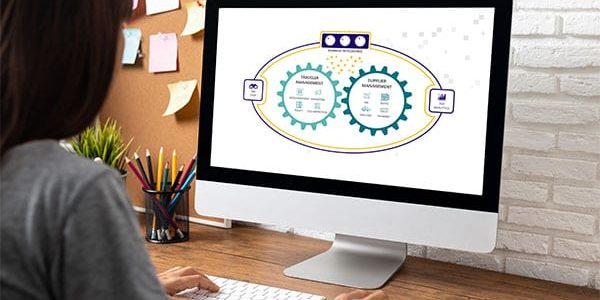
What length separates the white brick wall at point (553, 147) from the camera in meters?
1.31

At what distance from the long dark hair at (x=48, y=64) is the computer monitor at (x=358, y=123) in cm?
68

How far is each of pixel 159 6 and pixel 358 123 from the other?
2.24 ft

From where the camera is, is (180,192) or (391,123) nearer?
(391,123)

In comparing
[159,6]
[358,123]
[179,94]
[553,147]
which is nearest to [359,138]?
[358,123]

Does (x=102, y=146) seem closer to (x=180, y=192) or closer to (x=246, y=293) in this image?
(x=180, y=192)

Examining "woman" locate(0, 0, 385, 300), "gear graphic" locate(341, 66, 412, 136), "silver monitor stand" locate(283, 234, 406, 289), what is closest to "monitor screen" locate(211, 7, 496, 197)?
"gear graphic" locate(341, 66, 412, 136)

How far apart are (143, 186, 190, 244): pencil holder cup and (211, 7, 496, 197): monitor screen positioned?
176mm

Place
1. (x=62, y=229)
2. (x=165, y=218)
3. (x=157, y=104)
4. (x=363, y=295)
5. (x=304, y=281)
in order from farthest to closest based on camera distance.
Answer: (x=157, y=104) → (x=165, y=218) → (x=304, y=281) → (x=363, y=295) → (x=62, y=229)

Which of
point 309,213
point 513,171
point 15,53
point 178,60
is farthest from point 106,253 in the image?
point 178,60

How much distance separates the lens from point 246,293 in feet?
3.76

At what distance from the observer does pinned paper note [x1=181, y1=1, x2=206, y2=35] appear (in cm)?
165

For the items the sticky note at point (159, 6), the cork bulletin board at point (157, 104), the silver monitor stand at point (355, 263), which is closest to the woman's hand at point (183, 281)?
the silver monitor stand at point (355, 263)

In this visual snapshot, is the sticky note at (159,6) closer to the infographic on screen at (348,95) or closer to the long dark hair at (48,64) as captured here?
the infographic on screen at (348,95)

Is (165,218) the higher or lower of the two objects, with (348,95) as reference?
lower
